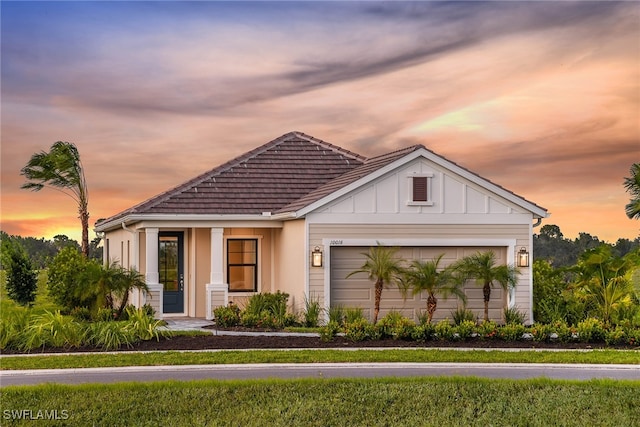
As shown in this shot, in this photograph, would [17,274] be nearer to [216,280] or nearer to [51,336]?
[216,280]

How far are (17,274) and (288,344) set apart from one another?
57.2 ft

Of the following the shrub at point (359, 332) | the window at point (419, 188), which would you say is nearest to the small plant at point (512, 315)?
the window at point (419, 188)

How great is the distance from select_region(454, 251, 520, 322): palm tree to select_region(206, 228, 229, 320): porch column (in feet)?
21.2

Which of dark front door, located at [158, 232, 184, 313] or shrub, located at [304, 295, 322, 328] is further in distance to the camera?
dark front door, located at [158, 232, 184, 313]

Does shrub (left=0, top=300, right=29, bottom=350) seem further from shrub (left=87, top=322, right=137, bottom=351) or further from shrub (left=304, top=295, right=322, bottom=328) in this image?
shrub (left=304, top=295, right=322, bottom=328)

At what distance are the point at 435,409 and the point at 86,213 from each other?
85.9 ft

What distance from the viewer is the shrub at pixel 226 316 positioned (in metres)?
21.4

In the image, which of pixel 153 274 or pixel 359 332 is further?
pixel 153 274

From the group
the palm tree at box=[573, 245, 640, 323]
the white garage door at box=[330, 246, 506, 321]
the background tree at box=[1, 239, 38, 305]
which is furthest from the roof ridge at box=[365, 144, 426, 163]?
the background tree at box=[1, 239, 38, 305]

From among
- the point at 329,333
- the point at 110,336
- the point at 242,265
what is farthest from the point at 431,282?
the point at 110,336

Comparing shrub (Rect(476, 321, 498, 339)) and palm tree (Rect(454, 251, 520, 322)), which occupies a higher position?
palm tree (Rect(454, 251, 520, 322))

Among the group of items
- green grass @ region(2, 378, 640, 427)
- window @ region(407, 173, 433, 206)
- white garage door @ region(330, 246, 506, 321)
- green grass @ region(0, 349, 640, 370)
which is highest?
window @ region(407, 173, 433, 206)

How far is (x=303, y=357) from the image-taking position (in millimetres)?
15203

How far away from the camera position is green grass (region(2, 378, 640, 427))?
11250 mm
